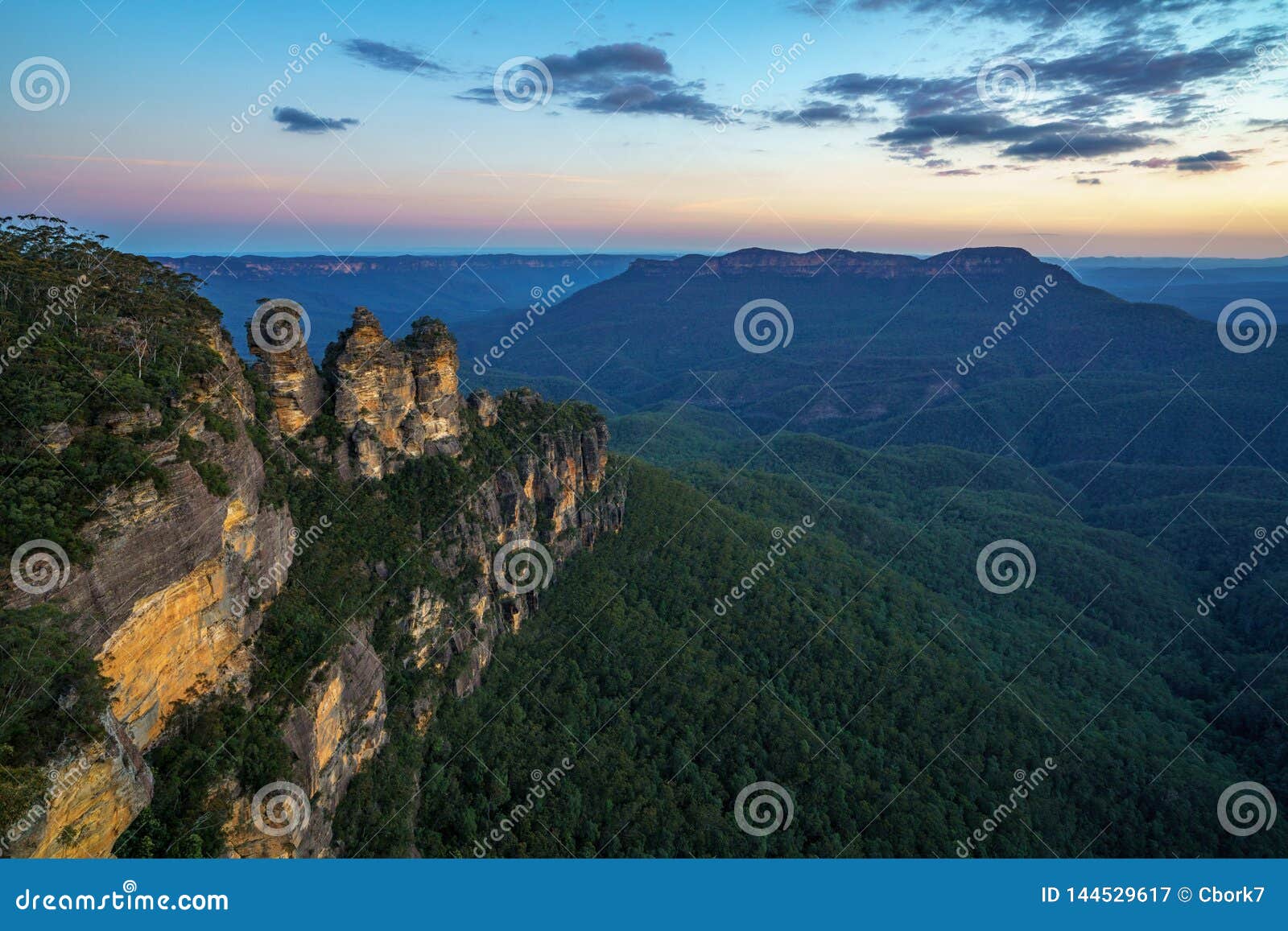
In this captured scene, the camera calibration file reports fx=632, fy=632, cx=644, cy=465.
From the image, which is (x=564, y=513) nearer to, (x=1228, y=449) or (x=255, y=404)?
(x=255, y=404)

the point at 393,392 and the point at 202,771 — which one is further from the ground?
the point at 393,392

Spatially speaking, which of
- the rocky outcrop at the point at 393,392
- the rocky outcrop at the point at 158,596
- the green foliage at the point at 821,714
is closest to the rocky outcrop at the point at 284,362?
the rocky outcrop at the point at 393,392

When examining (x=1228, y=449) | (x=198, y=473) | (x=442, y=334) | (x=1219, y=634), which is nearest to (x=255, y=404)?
(x=198, y=473)

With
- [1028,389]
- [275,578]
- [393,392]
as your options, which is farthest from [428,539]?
[1028,389]

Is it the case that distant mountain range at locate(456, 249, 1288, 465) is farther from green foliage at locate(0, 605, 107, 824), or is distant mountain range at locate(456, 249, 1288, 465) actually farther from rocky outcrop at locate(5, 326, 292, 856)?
green foliage at locate(0, 605, 107, 824)

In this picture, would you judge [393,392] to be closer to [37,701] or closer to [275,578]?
[275,578]

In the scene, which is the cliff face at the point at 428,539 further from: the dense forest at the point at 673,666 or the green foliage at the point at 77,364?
the green foliage at the point at 77,364

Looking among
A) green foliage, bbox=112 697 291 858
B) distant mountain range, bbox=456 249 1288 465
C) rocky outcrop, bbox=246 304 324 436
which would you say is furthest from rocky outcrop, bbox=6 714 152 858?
distant mountain range, bbox=456 249 1288 465
